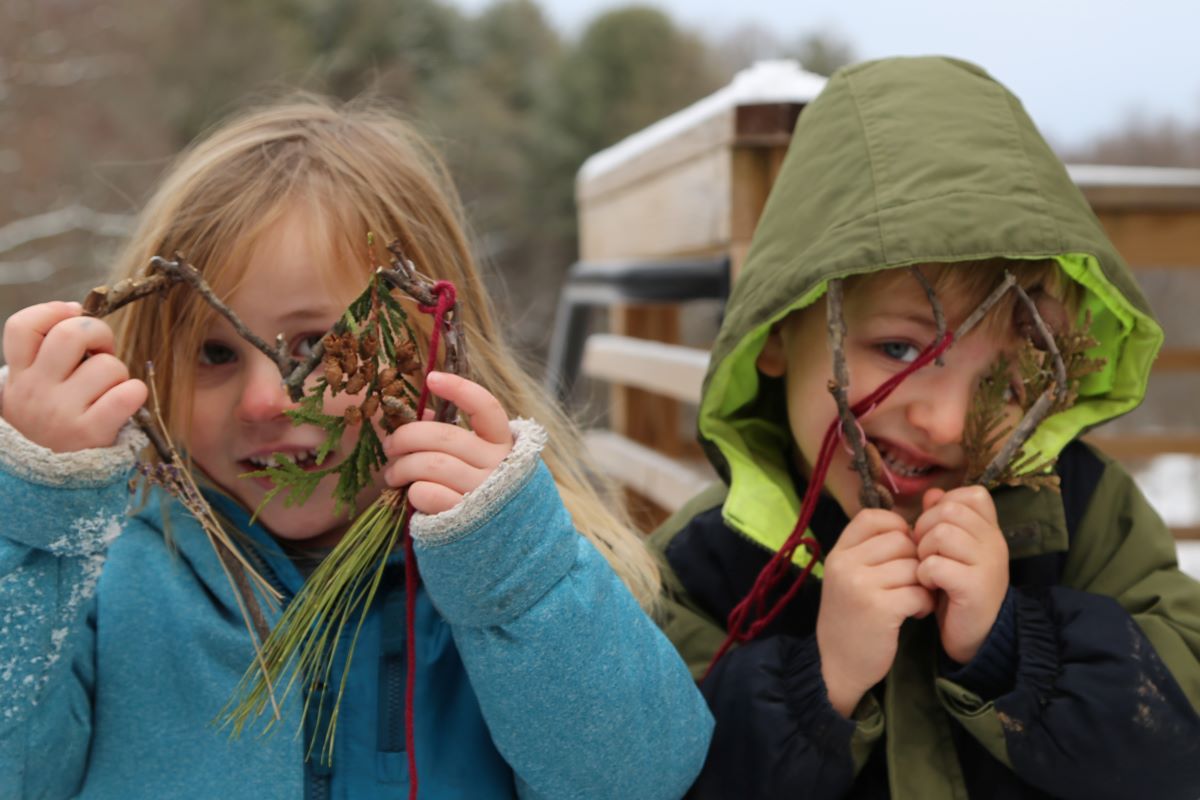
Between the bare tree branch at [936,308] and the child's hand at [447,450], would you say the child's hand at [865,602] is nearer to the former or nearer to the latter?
the bare tree branch at [936,308]

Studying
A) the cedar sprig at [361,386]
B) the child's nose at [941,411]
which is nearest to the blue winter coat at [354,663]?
the cedar sprig at [361,386]

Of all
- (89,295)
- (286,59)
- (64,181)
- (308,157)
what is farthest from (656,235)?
(286,59)

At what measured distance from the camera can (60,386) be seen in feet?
3.76

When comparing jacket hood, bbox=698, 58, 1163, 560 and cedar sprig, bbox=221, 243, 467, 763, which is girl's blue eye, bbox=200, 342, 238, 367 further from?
jacket hood, bbox=698, 58, 1163, 560

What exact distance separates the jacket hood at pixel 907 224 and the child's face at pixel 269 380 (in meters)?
0.58

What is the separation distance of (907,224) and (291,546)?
93 cm

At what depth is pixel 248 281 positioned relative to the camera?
4.46 feet

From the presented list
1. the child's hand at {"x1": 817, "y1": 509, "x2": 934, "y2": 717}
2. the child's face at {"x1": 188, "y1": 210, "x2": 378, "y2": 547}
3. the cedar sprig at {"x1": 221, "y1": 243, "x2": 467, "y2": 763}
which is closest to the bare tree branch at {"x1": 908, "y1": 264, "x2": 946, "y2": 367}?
the child's hand at {"x1": 817, "y1": 509, "x2": 934, "y2": 717}

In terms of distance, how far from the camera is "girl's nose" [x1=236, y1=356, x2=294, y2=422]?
131 centimetres

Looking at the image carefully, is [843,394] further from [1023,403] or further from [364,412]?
[364,412]

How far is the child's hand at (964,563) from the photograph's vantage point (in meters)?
1.32

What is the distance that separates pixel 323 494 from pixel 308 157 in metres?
0.46

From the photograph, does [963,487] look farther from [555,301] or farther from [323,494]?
[555,301]

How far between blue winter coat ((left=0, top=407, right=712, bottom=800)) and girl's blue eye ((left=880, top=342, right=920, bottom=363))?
0.49 metres
